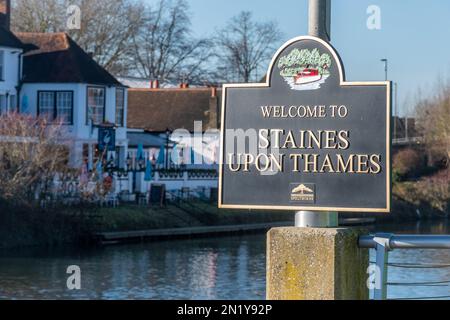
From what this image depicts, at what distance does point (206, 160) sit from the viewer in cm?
5909

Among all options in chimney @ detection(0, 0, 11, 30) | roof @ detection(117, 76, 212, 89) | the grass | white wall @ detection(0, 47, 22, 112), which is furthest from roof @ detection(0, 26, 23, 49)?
roof @ detection(117, 76, 212, 89)

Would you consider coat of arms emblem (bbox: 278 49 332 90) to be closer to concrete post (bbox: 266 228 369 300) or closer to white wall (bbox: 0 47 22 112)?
concrete post (bbox: 266 228 369 300)

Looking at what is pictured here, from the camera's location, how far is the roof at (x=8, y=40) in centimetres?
4984

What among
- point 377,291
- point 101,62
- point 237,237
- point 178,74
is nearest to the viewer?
point 377,291

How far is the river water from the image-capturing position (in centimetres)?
2839

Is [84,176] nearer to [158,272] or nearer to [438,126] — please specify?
[158,272]

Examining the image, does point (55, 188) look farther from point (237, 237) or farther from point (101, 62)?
point (101, 62)

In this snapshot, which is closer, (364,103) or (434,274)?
(364,103)

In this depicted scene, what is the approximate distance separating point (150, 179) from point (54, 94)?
6429 millimetres

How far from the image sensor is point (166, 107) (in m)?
67.2

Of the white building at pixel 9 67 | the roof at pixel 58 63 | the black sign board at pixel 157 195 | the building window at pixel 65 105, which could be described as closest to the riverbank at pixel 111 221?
the black sign board at pixel 157 195

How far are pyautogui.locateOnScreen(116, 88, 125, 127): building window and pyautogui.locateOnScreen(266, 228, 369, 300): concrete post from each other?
47.1 m

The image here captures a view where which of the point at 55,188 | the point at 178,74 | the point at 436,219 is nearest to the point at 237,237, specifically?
the point at 55,188

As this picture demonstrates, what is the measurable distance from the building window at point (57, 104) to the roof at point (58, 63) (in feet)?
2.09
